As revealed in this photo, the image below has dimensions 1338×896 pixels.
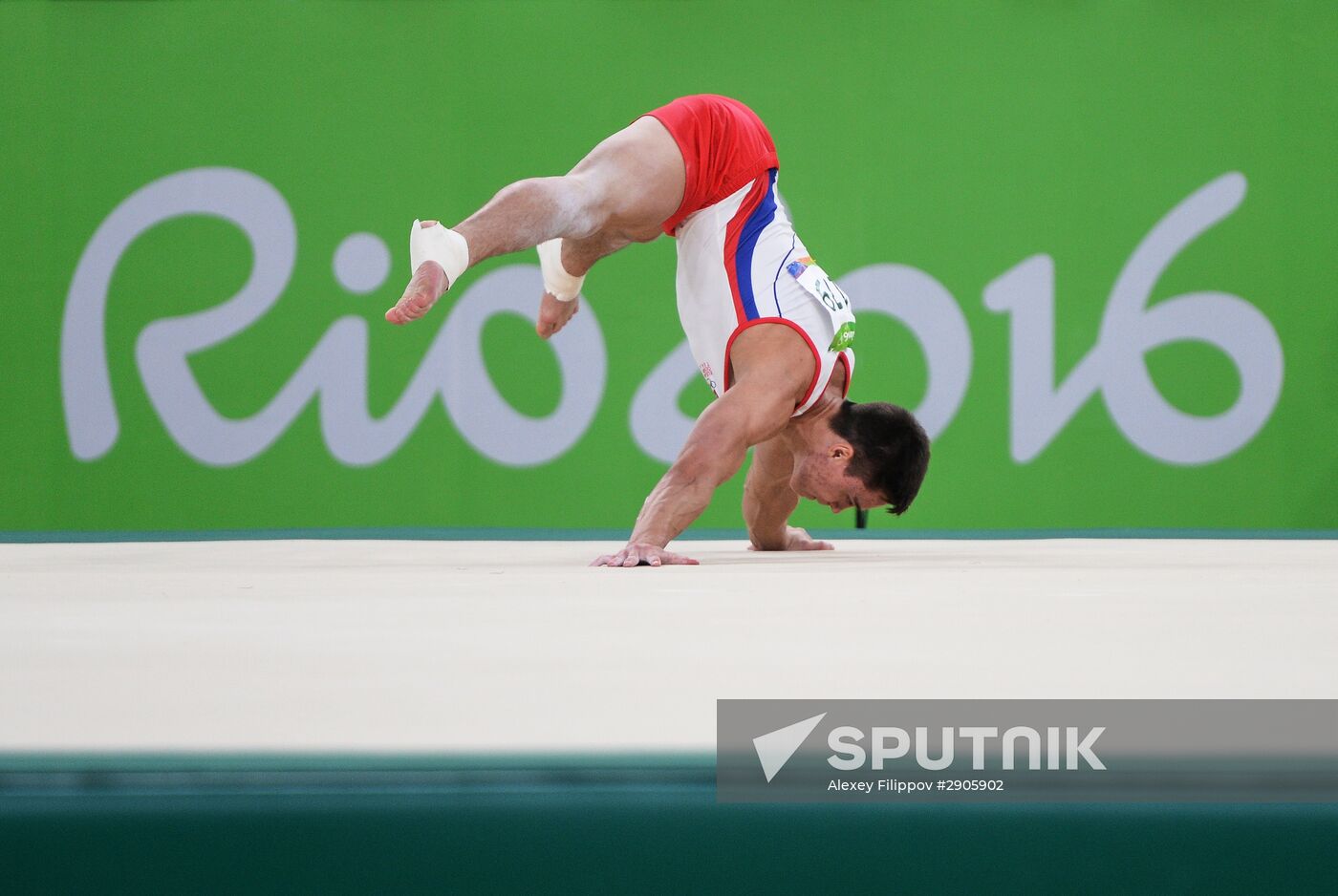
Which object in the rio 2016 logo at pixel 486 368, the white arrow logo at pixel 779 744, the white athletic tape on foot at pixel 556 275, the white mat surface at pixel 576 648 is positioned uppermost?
the rio 2016 logo at pixel 486 368

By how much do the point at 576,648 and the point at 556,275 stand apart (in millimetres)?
1942

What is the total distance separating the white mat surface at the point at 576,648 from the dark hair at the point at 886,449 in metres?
0.63

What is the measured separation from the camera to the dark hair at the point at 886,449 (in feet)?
8.57

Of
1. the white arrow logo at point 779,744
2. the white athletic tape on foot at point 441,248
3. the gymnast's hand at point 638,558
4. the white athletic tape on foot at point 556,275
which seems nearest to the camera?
the white arrow logo at point 779,744

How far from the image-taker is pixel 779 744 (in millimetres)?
623

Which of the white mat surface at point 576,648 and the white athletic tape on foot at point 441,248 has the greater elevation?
the white athletic tape on foot at point 441,248

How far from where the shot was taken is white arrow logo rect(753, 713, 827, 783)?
0.61 metres

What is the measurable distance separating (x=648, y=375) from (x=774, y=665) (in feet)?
11.9

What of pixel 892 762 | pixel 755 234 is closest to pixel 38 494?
pixel 755 234

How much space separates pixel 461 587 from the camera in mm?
1652

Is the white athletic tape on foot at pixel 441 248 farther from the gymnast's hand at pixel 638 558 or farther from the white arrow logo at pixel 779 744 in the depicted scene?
the white arrow logo at pixel 779 744

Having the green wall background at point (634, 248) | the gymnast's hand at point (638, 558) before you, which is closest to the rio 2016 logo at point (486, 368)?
the green wall background at point (634, 248)

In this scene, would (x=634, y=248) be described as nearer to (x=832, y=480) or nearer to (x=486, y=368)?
(x=486, y=368)

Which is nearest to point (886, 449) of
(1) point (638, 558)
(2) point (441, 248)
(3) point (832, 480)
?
(3) point (832, 480)
